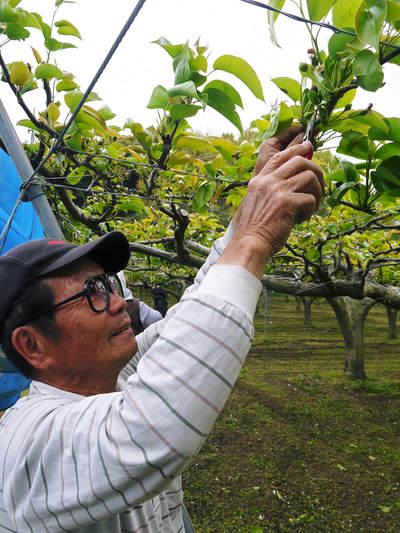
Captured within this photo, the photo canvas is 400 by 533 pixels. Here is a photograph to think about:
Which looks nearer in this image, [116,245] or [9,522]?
[9,522]

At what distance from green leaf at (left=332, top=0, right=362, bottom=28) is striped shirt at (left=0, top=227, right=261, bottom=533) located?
0.51m

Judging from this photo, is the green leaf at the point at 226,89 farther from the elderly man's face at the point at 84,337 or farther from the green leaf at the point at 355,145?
the elderly man's face at the point at 84,337

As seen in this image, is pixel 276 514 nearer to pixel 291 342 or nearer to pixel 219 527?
pixel 219 527

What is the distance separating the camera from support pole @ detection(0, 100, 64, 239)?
134cm

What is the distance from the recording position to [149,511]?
1001 millimetres

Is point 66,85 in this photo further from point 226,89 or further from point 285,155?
point 285,155

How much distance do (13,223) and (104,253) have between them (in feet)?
1.98

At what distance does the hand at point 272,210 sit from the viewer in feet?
2.30

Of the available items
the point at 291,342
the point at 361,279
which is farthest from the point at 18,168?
the point at 291,342

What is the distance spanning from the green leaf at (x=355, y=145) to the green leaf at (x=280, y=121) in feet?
0.69

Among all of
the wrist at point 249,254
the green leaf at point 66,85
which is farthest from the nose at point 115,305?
the green leaf at point 66,85

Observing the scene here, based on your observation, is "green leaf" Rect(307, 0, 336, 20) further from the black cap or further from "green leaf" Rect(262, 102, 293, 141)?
the black cap

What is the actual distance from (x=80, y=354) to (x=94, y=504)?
347mm

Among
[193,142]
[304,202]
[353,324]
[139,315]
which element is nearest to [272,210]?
[304,202]
